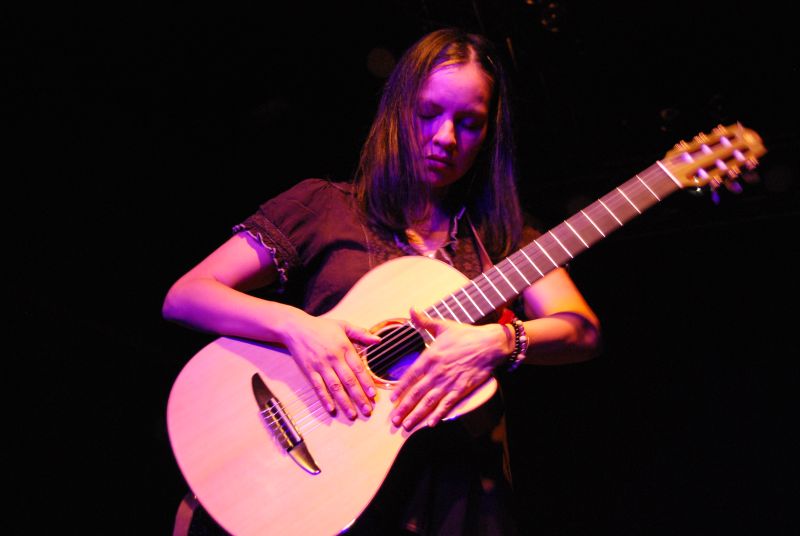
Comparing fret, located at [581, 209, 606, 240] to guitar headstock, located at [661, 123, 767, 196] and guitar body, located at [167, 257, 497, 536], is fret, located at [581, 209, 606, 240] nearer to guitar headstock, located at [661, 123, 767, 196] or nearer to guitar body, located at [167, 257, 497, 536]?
guitar headstock, located at [661, 123, 767, 196]

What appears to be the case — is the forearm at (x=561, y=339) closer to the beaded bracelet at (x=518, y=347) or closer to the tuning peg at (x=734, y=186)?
the beaded bracelet at (x=518, y=347)

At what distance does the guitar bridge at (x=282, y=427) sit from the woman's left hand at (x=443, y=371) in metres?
0.23

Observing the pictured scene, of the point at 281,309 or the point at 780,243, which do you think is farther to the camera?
the point at 780,243

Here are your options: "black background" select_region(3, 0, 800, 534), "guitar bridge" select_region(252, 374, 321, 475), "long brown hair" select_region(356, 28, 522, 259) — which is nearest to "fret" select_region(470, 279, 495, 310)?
"long brown hair" select_region(356, 28, 522, 259)

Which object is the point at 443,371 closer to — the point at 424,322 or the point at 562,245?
the point at 424,322

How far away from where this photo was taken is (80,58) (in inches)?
73.9

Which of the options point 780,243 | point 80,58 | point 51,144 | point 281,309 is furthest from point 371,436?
point 780,243

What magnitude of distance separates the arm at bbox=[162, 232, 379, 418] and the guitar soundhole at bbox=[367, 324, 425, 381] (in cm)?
5

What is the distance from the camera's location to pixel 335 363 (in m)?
1.14

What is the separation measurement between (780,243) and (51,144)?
11.6 ft

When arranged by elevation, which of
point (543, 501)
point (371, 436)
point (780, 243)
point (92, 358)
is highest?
point (92, 358)

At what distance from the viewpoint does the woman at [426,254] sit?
113 cm

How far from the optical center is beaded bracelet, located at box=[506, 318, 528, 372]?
4.08 ft

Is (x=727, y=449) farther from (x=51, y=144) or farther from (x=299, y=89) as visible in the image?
(x=51, y=144)
